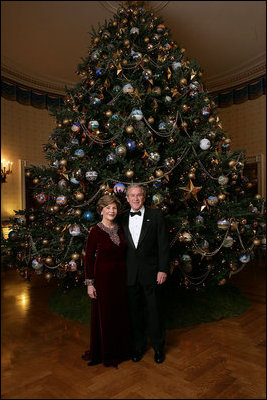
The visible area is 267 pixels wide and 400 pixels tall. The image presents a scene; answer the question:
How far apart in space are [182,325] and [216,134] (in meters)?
1.75

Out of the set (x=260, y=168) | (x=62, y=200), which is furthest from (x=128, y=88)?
(x=260, y=168)

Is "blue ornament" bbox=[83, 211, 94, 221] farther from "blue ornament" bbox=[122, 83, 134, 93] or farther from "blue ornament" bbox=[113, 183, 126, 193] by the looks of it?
"blue ornament" bbox=[122, 83, 134, 93]

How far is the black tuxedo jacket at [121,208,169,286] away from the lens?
6.59 feet

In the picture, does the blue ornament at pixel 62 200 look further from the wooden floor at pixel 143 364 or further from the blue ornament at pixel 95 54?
the blue ornament at pixel 95 54

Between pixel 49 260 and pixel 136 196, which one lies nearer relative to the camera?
pixel 136 196

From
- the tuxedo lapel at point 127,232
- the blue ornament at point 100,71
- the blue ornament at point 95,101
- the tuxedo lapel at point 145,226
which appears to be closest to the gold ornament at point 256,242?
the tuxedo lapel at point 145,226

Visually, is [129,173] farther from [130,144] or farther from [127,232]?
[127,232]

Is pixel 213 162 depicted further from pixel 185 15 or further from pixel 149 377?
pixel 149 377

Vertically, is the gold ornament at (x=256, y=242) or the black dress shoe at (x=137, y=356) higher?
the gold ornament at (x=256, y=242)

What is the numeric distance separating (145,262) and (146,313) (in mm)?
438

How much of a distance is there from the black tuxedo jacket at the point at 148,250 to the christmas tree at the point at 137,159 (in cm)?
19

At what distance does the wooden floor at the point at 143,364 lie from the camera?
5.34 ft

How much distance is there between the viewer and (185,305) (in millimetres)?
2982

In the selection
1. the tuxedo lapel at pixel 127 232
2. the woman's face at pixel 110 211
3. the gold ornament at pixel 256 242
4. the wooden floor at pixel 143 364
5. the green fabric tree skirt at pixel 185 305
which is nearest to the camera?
the wooden floor at pixel 143 364
